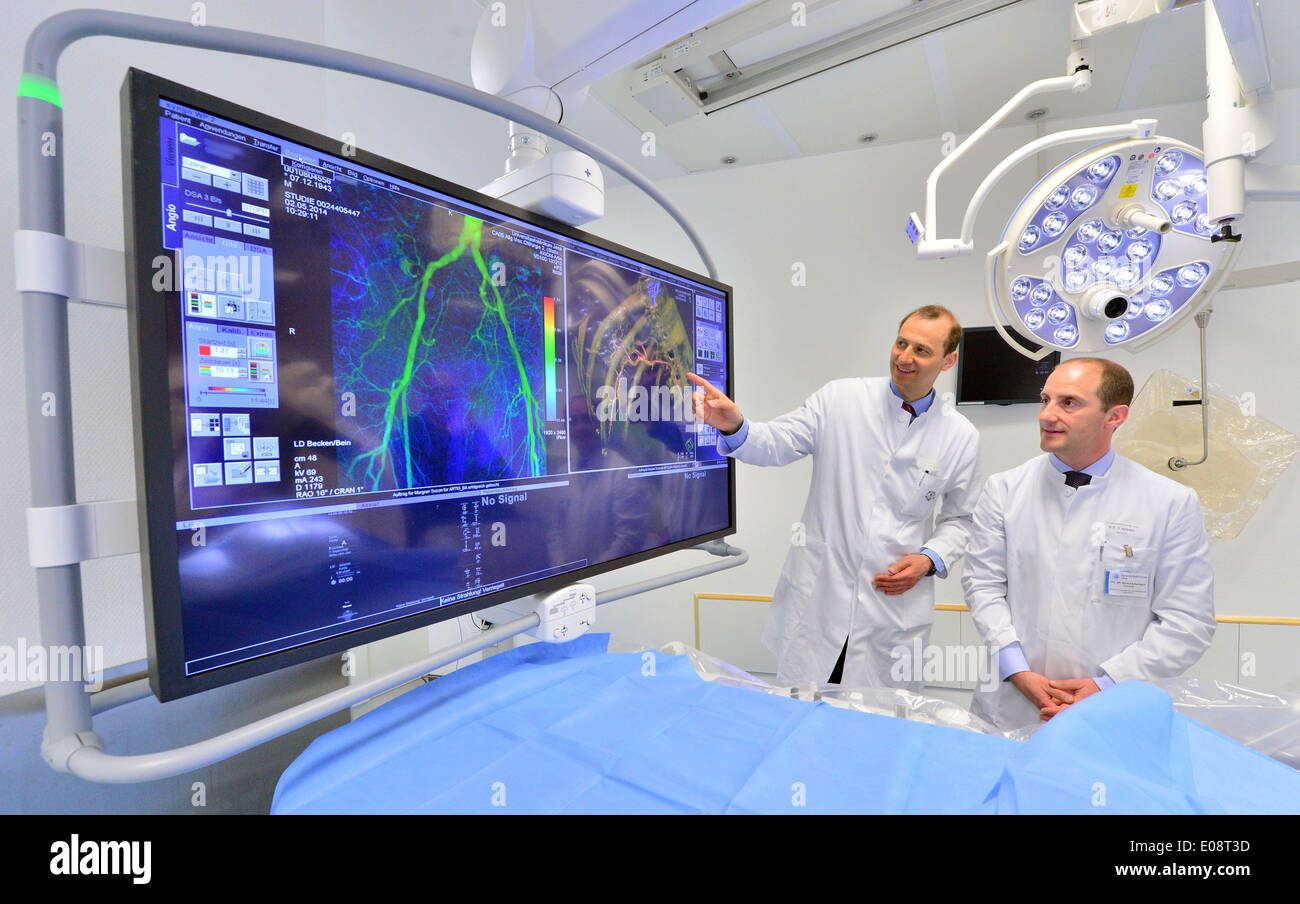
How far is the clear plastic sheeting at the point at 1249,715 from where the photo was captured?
86 centimetres

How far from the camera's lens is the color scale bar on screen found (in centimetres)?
119

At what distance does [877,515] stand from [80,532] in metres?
2.08

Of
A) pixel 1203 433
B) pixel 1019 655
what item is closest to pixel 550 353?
pixel 1019 655

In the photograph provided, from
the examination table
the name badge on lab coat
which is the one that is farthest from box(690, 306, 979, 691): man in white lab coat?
the examination table

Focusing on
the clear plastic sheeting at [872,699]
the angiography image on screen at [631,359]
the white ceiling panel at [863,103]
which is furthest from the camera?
the white ceiling panel at [863,103]

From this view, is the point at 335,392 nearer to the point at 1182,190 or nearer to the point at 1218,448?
the point at 1182,190

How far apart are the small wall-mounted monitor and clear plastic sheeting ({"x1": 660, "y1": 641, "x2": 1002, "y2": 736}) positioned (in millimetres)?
2632

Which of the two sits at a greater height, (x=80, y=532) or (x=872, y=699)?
(x=80, y=532)

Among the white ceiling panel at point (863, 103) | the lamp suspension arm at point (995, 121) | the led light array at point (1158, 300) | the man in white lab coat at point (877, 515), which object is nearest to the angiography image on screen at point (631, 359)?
the man in white lab coat at point (877, 515)

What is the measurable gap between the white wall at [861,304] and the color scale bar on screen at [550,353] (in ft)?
8.40

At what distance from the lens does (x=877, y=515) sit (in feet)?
7.06

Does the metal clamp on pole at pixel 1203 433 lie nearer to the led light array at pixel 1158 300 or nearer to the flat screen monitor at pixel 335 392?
the led light array at pixel 1158 300
